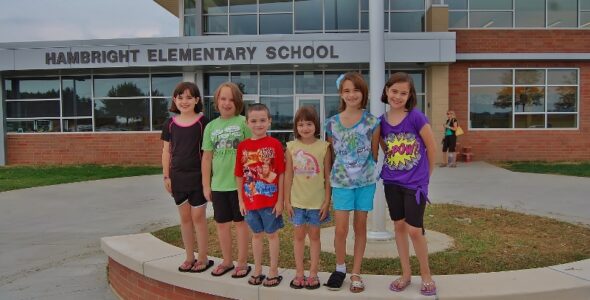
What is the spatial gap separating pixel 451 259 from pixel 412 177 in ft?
5.10

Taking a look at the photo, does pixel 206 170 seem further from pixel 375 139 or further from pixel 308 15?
pixel 308 15

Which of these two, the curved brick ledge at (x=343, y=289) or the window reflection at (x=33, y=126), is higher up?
the window reflection at (x=33, y=126)

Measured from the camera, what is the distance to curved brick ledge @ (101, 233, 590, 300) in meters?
3.46

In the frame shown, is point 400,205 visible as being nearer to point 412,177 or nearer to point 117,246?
point 412,177

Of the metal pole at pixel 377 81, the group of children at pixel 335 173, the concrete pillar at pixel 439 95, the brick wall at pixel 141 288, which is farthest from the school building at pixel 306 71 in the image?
the group of children at pixel 335 173

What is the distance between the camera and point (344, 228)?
12.2 feet

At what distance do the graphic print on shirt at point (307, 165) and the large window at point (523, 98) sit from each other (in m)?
14.8

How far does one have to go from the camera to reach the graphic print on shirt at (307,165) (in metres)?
3.65

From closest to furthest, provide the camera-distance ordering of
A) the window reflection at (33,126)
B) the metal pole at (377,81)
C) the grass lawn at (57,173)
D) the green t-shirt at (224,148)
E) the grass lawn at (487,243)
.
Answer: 1. the green t-shirt at (224,148)
2. the grass lawn at (487,243)
3. the metal pole at (377,81)
4. the grass lawn at (57,173)
5. the window reflection at (33,126)

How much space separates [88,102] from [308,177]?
1650cm

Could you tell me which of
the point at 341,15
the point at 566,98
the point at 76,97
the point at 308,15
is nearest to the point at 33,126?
the point at 76,97

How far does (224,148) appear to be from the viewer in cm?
383

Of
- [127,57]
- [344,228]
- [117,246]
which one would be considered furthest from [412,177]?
[127,57]

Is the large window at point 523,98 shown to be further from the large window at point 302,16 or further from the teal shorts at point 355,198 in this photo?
the teal shorts at point 355,198
